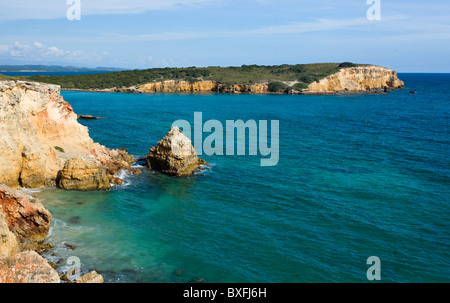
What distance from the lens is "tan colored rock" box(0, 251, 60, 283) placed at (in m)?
16.5

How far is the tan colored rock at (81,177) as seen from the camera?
35.7 m

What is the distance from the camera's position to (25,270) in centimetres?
1688

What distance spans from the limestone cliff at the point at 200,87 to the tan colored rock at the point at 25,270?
481 feet

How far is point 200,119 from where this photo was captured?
84750mm

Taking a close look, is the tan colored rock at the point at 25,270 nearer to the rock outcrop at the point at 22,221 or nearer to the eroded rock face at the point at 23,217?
the rock outcrop at the point at 22,221

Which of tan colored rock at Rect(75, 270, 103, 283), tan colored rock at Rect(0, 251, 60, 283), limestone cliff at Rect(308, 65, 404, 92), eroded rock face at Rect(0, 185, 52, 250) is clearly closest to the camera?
tan colored rock at Rect(0, 251, 60, 283)

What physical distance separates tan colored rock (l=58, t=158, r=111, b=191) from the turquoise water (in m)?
1.49

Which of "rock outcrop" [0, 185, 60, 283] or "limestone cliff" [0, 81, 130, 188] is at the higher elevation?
"limestone cliff" [0, 81, 130, 188]
